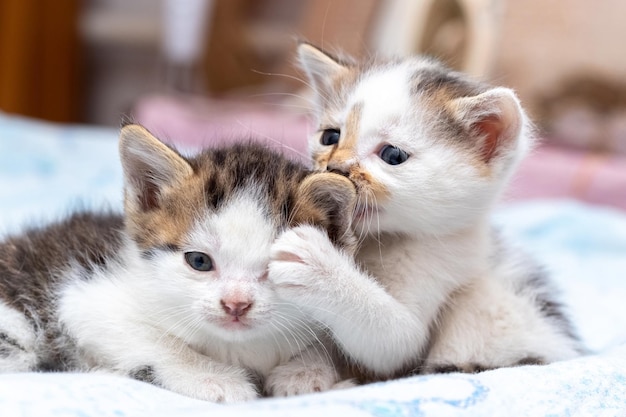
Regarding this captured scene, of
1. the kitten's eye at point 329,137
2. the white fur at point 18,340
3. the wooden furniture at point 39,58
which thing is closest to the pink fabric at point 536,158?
the wooden furniture at point 39,58

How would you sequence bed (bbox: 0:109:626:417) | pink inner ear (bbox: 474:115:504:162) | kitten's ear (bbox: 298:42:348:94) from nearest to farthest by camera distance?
bed (bbox: 0:109:626:417)
pink inner ear (bbox: 474:115:504:162)
kitten's ear (bbox: 298:42:348:94)

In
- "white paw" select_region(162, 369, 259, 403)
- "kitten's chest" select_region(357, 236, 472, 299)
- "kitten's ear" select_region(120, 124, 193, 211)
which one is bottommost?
"white paw" select_region(162, 369, 259, 403)

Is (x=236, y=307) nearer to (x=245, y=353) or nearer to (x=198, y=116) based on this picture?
(x=245, y=353)

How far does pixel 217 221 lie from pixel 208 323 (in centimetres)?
16

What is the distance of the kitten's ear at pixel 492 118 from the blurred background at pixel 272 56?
0.90 metres

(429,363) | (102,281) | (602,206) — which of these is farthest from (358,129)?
(602,206)

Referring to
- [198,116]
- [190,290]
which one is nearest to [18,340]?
[190,290]

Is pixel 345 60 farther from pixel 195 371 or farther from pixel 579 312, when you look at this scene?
pixel 579 312

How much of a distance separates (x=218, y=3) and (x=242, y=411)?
3816 millimetres

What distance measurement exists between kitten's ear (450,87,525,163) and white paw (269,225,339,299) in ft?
1.29

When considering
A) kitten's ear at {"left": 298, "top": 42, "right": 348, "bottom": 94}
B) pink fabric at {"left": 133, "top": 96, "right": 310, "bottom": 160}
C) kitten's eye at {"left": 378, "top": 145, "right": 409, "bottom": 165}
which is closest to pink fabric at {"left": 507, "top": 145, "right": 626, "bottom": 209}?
pink fabric at {"left": 133, "top": 96, "right": 310, "bottom": 160}

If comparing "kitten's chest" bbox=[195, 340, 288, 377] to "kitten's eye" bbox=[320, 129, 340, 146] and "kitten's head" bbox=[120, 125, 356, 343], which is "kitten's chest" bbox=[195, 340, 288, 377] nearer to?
"kitten's head" bbox=[120, 125, 356, 343]

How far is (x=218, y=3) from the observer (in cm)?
435

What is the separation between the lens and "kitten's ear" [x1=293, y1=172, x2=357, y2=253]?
3.62 feet
